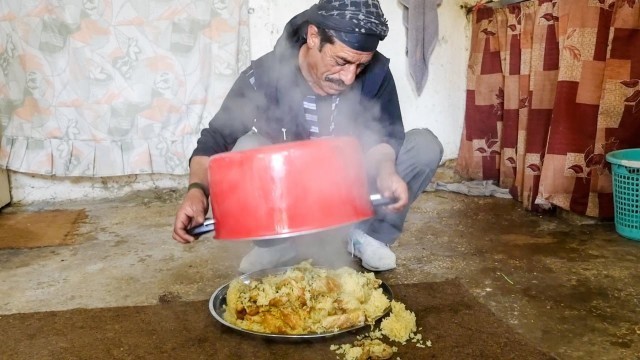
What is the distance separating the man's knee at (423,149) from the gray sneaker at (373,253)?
35 cm

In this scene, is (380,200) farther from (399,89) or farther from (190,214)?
(399,89)

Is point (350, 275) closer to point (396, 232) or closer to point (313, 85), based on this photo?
point (396, 232)

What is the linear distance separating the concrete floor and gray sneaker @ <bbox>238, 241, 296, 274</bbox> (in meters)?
0.09

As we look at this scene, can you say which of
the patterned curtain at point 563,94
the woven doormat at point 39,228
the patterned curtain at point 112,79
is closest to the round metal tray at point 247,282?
the woven doormat at point 39,228

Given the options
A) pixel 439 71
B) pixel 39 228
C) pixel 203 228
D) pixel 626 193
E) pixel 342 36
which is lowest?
pixel 39 228

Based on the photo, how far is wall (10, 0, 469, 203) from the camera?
3178mm

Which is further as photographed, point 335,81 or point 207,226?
point 335,81

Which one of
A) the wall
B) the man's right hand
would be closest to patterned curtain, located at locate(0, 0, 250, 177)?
the wall

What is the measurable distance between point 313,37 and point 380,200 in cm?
56

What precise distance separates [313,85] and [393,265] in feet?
2.49

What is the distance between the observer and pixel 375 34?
147 cm

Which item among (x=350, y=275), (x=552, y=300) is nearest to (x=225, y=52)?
(x=350, y=275)

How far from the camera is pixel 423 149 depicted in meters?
1.88

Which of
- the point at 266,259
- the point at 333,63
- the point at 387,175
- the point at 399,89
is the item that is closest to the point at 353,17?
the point at 333,63
